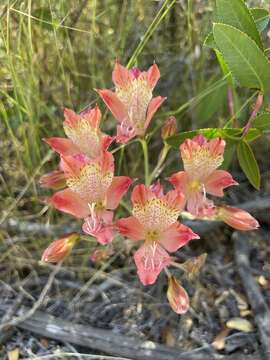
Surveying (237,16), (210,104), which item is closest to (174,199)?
(237,16)

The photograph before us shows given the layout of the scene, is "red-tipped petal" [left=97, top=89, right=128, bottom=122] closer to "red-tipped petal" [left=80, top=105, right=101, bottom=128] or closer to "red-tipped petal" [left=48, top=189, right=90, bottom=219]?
"red-tipped petal" [left=80, top=105, right=101, bottom=128]

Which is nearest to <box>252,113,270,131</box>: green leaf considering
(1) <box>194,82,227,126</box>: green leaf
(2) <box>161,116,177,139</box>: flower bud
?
(2) <box>161,116,177,139</box>: flower bud

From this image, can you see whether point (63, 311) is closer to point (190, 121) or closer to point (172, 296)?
point (172, 296)

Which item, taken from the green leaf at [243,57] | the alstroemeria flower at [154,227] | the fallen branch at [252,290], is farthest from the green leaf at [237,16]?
the fallen branch at [252,290]

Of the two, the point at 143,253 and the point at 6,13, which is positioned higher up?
the point at 6,13

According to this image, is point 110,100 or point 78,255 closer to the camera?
point 110,100

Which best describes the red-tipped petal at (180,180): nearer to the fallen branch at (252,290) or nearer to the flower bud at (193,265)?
the flower bud at (193,265)

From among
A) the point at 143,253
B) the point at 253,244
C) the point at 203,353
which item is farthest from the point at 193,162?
the point at 253,244
